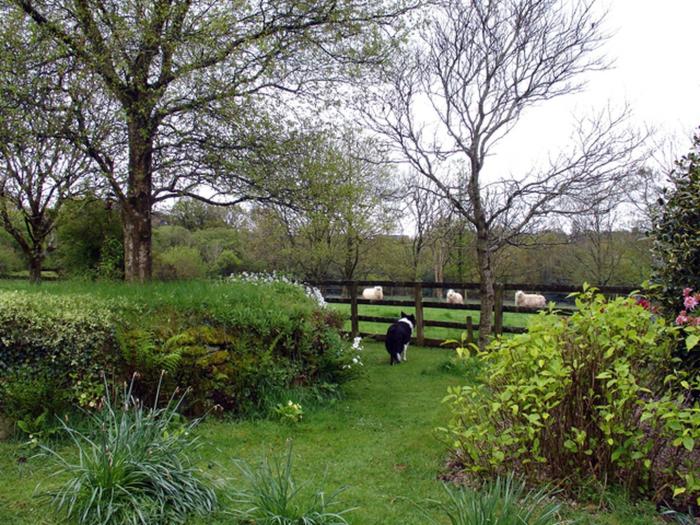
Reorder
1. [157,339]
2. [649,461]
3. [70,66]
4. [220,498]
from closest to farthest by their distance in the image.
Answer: [649,461] → [220,498] → [157,339] → [70,66]

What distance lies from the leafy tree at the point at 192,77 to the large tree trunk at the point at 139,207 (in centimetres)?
2

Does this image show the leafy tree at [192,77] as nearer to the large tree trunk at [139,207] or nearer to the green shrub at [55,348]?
the large tree trunk at [139,207]

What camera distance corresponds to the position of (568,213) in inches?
317

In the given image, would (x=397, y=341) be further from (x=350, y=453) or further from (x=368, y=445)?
(x=350, y=453)

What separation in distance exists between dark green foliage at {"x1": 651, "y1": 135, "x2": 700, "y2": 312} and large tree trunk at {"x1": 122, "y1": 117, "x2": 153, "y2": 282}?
692cm

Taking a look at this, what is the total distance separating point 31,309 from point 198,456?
2470 millimetres

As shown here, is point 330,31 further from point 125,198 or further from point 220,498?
point 220,498

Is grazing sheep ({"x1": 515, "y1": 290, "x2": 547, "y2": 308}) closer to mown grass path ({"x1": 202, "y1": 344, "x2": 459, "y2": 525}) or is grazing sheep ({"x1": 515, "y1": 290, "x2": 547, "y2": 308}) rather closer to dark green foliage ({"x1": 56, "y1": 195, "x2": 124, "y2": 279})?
mown grass path ({"x1": 202, "y1": 344, "x2": 459, "y2": 525})

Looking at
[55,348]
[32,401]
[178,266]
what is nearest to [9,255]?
[178,266]

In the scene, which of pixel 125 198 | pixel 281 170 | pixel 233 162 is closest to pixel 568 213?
pixel 281 170

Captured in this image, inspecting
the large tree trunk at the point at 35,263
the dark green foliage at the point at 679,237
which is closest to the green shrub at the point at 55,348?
the dark green foliage at the point at 679,237

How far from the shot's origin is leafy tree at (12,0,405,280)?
22.0 ft

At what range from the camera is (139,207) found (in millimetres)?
8219

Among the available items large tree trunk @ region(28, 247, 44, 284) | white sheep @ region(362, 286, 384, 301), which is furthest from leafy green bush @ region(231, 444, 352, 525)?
white sheep @ region(362, 286, 384, 301)
